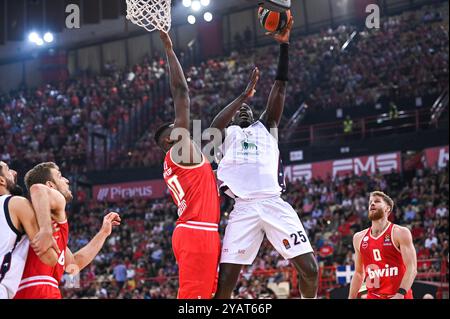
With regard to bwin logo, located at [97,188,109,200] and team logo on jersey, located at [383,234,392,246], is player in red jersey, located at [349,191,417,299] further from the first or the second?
bwin logo, located at [97,188,109,200]

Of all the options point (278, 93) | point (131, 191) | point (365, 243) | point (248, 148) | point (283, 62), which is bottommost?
point (365, 243)

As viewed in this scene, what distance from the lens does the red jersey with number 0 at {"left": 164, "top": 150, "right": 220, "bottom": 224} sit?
5547 millimetres

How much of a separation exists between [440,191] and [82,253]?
45.9 ft

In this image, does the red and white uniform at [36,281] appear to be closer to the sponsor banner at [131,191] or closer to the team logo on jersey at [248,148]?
the team logo on jersey at [248,148]

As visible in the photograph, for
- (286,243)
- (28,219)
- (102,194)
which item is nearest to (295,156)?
(102,194)

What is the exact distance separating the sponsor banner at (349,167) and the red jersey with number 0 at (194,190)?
1435 centimetres

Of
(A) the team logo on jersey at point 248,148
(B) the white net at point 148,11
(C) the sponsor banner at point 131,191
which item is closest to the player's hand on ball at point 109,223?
(A) the team logo on jersey at point 248,148

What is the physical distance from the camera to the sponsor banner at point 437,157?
18766mm

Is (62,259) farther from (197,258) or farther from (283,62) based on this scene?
(283,62)

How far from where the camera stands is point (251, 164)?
5984 millimetres

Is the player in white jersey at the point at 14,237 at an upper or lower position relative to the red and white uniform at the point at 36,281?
upper

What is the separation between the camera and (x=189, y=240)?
17.8ft

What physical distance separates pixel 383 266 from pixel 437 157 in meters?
12.7

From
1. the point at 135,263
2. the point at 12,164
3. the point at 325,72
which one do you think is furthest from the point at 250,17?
the point at 135,263
